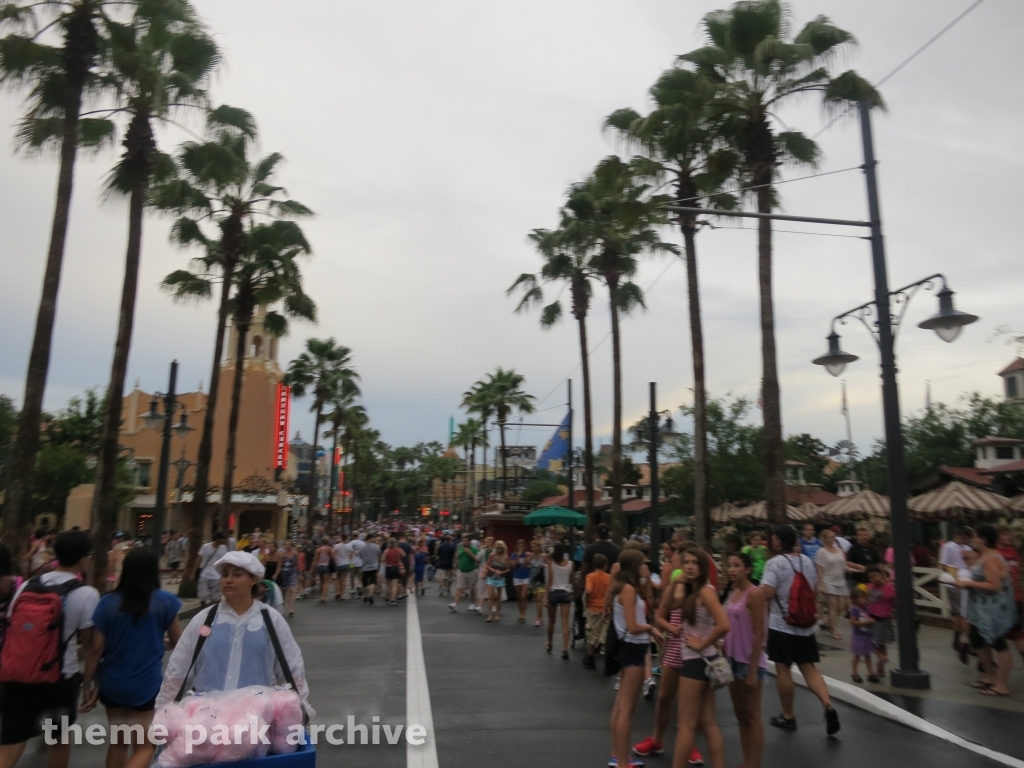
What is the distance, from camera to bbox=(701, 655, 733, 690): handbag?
5.83 metres

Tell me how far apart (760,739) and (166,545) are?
3397cm

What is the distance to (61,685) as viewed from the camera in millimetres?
5324

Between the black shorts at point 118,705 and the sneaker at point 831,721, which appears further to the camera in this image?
the sneaker at point 831,721

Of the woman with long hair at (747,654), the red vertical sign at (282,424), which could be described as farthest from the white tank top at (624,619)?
the red vertical sign at (282,424)

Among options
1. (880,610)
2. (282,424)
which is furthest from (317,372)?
(880,610)

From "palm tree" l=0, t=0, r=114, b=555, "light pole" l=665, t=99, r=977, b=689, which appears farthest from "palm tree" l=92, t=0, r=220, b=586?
"light pole" l=665, t=99, r=977, b=689

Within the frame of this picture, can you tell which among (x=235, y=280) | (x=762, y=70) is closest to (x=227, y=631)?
(x=762, y=70)

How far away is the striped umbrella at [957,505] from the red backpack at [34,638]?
2050 cm

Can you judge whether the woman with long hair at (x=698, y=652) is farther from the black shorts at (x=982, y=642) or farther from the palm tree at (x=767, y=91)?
the palm tree at (x=767, y=91)

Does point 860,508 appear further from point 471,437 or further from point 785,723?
point 471,437

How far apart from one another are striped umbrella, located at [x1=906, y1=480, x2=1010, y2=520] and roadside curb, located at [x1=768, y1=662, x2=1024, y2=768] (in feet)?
41.0

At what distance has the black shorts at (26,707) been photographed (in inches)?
202

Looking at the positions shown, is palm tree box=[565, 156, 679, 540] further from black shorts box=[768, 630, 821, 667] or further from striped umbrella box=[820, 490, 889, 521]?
black shorts box=[768, 630, 821, 667]

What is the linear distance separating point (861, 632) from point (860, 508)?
16.4m
